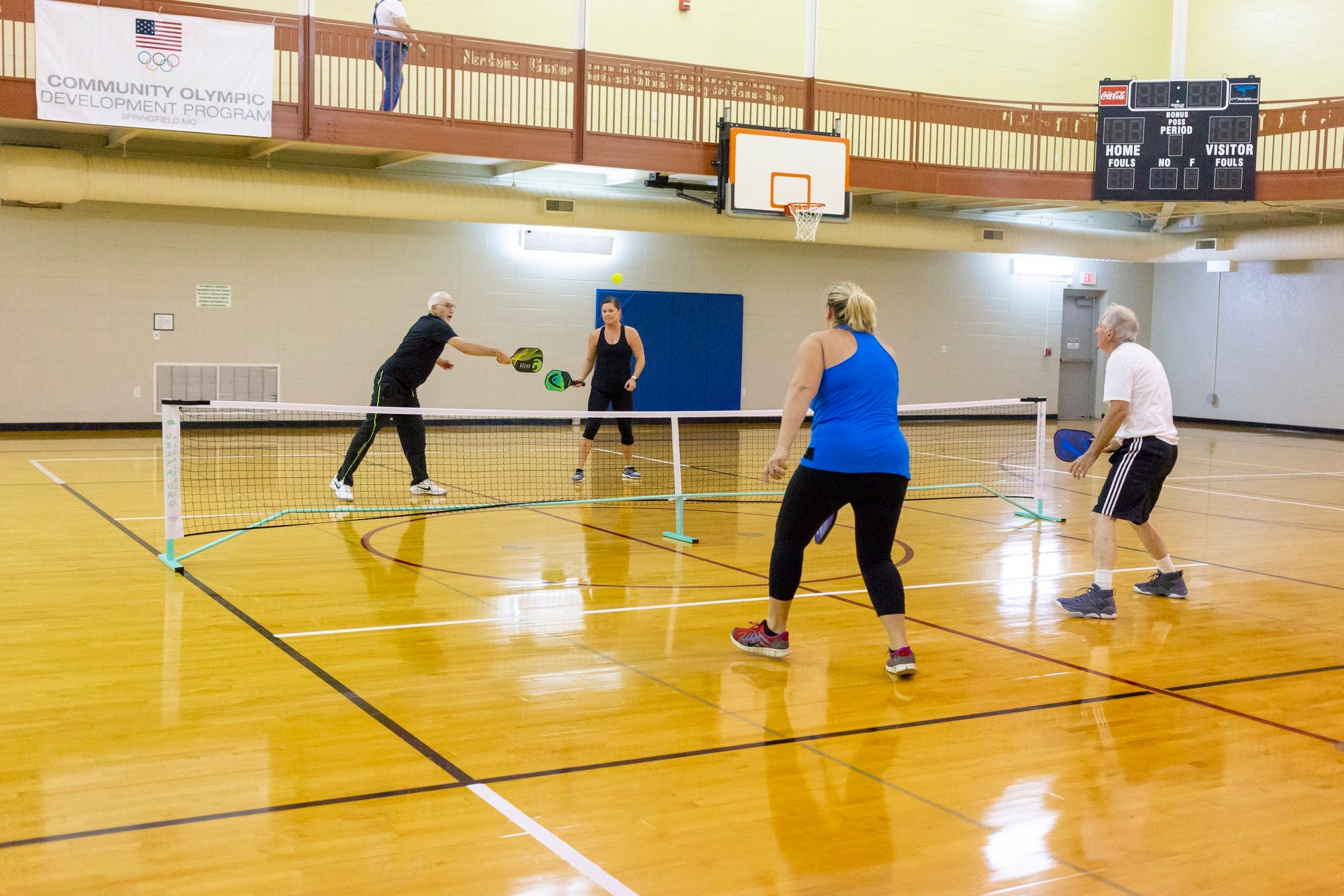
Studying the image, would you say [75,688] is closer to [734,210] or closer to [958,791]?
[958,791]

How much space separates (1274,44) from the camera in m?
23.1

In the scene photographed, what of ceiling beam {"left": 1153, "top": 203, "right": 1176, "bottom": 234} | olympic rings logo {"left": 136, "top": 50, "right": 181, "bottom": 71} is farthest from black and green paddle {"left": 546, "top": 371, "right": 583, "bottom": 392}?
ceiling beam {"left": 1153, "top": 203, "right": 1176, "bottom": 234}

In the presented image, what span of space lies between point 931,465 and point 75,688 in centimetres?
1167

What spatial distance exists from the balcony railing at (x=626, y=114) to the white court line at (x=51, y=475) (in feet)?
13.9

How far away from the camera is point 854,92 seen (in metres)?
18.3

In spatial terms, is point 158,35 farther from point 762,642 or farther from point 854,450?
point 854,450

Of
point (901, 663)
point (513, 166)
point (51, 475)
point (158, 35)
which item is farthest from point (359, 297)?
point (901, 663)

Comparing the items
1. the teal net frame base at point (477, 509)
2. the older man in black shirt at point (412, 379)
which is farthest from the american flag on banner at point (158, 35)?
the teal net frame base at point (477, 509)

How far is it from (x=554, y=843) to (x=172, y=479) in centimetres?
464

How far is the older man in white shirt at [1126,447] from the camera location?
666 cm

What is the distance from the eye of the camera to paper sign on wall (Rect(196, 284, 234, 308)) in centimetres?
1750

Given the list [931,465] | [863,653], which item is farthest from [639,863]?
[931,465]

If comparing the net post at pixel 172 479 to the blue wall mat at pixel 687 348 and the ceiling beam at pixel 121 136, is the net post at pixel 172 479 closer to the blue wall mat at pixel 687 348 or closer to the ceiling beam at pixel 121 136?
the ceiling beam at pixel 121 136

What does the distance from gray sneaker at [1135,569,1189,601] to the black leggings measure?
2797 millimetres
